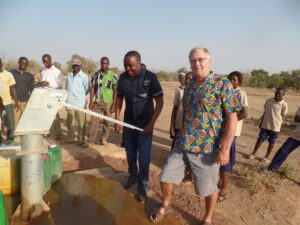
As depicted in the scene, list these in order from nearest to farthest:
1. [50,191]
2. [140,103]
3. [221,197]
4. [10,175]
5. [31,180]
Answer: [31,180], [10,175], [140,103], [50,191], [221,197]

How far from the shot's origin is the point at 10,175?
2535 millimetres

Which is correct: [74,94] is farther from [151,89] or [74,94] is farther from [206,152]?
[206,152]

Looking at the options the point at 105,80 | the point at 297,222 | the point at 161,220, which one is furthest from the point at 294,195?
the point at 105,80

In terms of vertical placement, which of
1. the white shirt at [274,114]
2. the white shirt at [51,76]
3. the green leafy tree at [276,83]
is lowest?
the white shirt at [274,114]

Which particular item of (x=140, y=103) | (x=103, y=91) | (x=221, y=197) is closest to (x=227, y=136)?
(x=140, y=103)

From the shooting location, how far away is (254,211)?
2797mm

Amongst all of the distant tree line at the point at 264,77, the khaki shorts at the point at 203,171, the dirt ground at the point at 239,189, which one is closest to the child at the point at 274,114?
the dirt ground at the point at 239,189

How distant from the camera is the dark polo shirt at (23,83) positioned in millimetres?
4883

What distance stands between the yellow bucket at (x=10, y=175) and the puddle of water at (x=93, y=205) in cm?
37

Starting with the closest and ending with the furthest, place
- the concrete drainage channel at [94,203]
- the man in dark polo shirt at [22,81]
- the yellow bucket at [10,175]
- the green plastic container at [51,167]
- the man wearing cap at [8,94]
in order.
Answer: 1. the concrete drainage channel at [94,203]
2. the yellow bucket at [10,175]
3. the green plastic container at [51,167]
4. the man wearing cap at [8,94]
5. the man in dark polo shirt at [22,81]

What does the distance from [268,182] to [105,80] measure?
10.7 feet

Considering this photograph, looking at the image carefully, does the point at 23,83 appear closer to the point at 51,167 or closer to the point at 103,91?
the point at 103,91

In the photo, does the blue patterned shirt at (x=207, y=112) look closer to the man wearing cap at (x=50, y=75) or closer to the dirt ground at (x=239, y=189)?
the dirt ground at (x=239, y=189)

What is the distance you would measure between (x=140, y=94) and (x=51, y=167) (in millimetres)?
1435
